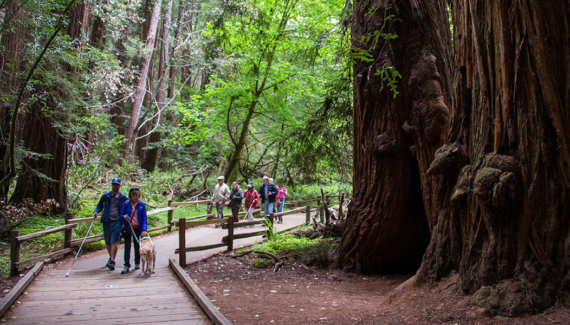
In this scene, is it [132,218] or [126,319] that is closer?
[126,319]

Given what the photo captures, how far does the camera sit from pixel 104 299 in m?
5.73

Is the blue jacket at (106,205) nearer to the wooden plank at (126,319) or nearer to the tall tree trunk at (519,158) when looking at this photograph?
the wooden plank at (126,319)

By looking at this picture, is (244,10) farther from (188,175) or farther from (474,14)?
(188,175)

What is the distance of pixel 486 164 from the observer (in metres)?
4.00

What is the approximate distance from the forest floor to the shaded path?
1.89 ft

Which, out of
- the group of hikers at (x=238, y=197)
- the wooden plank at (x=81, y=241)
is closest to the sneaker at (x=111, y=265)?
the wooden plank at (x=81, y=241)

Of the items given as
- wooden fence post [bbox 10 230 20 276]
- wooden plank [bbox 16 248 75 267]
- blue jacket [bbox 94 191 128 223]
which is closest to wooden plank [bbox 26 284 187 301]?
wooden fence post [bbox 10 230 20 276]

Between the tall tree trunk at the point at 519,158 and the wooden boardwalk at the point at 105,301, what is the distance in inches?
134

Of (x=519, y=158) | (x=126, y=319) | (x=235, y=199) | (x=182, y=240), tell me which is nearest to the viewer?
(x=519, y=158)

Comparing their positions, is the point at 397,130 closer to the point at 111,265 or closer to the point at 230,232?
the point at 230,232

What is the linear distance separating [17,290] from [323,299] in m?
4.62

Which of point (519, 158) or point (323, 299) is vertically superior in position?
point (519, 158)

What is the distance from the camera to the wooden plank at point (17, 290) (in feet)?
16.3

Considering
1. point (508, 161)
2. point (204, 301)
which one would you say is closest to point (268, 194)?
point (204, 301)
